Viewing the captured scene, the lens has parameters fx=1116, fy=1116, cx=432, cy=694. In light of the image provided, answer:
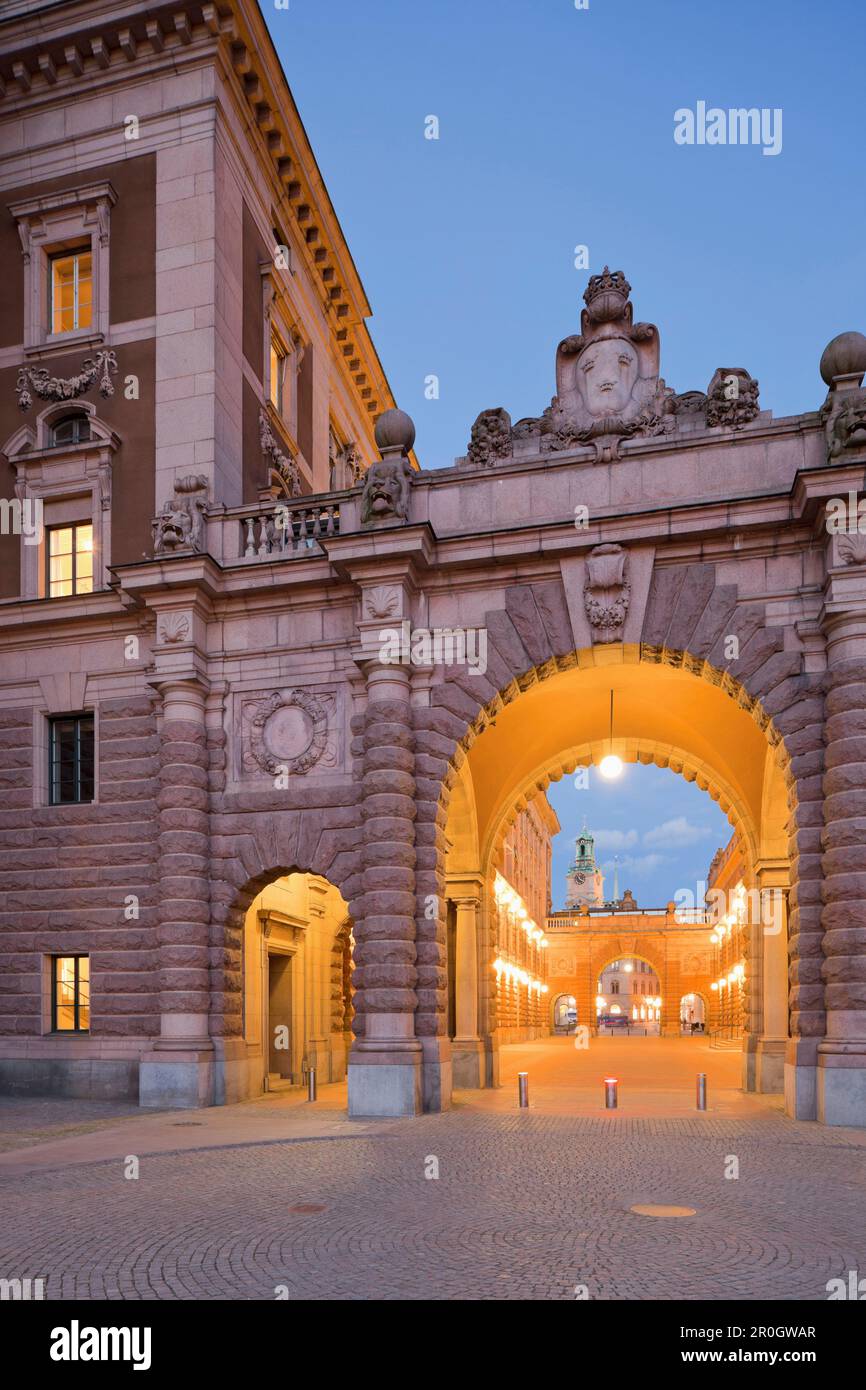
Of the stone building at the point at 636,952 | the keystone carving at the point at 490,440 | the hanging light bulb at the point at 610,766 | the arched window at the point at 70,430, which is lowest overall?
the stone building at the point at 636,952

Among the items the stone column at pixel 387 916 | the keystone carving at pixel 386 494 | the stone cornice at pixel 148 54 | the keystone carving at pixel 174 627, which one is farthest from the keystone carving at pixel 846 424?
the stone cornice at pixel 148 54

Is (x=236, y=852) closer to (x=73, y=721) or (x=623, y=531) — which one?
(x=73, y=721)

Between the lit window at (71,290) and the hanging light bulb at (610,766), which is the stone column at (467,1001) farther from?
the lit window at (71,290)

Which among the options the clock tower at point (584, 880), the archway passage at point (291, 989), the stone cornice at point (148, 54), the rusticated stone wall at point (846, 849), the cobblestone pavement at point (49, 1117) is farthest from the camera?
the clock tower at point (584, 880)

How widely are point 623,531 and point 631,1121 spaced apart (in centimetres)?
936

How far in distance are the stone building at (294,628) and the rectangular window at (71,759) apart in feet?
0.27

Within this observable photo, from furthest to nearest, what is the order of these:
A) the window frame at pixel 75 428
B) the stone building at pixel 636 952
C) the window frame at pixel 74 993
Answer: the stone building at pixel 636 952
the window frame at pixel 75 428
the window frame at pixel 74 993

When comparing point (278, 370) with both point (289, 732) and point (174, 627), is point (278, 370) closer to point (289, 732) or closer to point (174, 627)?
point (174, 627)

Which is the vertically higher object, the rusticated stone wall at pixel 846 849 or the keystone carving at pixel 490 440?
the keystone carving at pixel 490 440

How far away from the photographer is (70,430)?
2397cm

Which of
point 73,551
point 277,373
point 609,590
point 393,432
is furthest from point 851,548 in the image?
point 277,373

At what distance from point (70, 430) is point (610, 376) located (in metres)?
11.7

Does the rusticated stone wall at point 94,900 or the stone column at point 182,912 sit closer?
the stone column at point 182,912

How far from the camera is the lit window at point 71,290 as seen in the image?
2433cm
